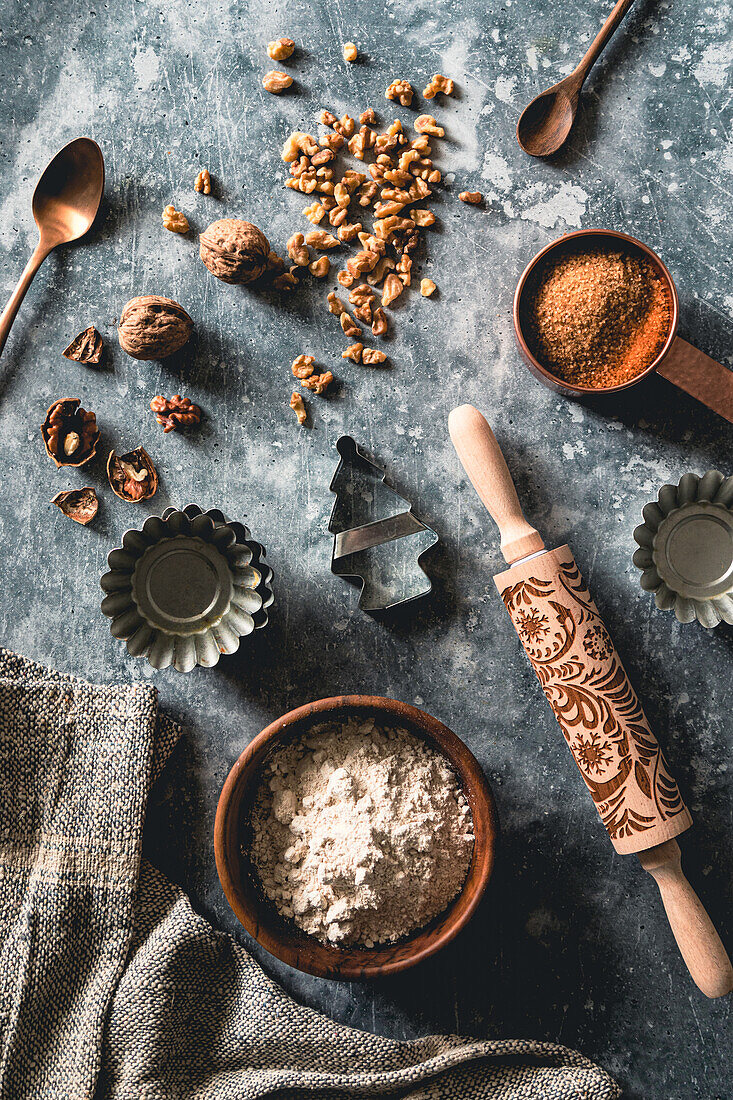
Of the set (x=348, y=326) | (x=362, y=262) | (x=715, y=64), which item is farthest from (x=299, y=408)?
(x=715, y=64)

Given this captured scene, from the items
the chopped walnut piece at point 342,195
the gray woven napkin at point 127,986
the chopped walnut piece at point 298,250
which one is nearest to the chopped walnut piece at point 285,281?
the chopped walnut piece at point 298,250

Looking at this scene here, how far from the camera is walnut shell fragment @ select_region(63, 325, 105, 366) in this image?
135cm

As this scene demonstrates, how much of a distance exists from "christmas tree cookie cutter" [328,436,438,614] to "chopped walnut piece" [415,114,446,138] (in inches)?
20.7

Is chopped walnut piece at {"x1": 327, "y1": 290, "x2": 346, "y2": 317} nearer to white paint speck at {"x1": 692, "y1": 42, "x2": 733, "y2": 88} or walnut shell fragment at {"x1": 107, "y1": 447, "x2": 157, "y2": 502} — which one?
walnut shell fragment at {"x1": 107, "y1": 447, "x2": 157, "y2": 502}

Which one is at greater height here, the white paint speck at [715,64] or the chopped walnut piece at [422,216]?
the white paint speck at [715,64]

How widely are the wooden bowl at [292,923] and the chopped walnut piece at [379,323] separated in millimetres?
597

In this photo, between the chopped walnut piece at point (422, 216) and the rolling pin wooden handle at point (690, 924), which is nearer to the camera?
the rolling pin wooden handle at point (690, 924)

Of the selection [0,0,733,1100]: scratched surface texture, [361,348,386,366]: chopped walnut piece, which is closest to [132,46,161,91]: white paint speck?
[0,0,733,1100]: scratched surface texture

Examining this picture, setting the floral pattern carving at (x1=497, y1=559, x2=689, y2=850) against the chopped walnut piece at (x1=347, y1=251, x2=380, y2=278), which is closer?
the floral pattern carving at (x1=497, y1=559, x2=689, y2=850)

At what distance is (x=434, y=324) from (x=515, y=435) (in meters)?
0.23

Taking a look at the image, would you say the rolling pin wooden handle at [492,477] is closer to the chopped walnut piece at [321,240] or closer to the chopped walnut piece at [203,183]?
the chopped walnut piece at [321,240]

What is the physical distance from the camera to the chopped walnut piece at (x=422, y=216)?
1.33 metres

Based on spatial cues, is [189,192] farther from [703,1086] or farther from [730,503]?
[703,1086]

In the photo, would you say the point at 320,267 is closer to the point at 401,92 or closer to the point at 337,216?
the point at 337,216
